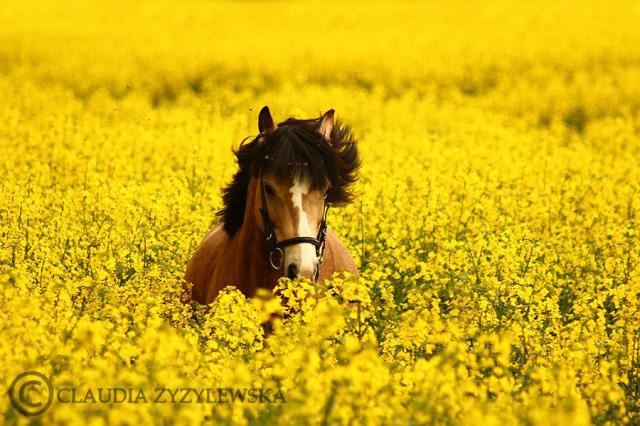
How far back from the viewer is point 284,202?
661 centimetres

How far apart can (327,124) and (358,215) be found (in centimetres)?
324

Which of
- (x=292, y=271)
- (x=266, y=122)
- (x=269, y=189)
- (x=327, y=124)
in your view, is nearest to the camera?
(x=292, y=271)

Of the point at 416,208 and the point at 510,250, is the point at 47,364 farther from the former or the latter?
the point at 416,208

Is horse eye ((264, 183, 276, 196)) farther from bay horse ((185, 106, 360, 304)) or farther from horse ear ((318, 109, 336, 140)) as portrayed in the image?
horse ear ((318, 109, 336, 140))

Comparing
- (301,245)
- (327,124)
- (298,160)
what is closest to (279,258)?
(301,245)

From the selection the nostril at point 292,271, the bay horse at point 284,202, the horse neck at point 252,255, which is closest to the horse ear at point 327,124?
the bay horse at point 284,202

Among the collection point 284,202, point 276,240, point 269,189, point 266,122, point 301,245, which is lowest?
point 301,245

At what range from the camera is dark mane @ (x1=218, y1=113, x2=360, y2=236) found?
21.6 feet

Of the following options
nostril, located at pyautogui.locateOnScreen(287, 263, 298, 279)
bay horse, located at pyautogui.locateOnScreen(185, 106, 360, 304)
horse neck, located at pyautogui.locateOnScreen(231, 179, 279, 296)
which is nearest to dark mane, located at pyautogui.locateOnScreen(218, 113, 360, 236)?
bay horse, located at pyautogui.locateOnScreen(185, 106, 360, 304)

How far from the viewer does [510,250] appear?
765cm

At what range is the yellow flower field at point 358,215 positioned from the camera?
4.86 metres

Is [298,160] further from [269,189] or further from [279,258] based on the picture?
[279,258]

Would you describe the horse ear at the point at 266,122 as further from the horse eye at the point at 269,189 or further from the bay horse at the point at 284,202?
the horse eye at the point at 269,189

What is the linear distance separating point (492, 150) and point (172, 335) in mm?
11885
